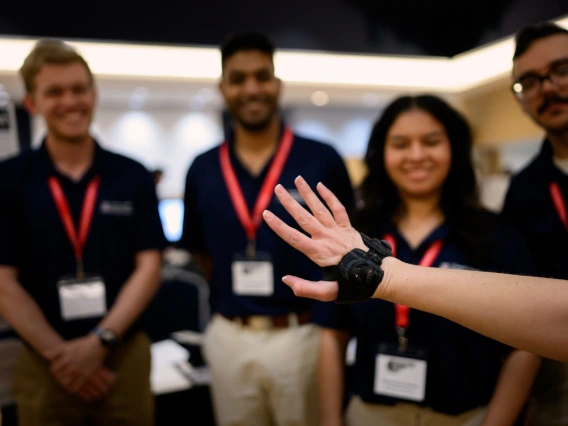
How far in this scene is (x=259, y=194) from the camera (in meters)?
1.74

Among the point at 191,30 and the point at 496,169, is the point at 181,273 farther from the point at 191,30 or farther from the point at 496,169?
the point at 496,169

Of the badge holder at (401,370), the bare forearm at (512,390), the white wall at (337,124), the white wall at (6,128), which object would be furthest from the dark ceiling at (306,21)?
the white wall at (337,124)

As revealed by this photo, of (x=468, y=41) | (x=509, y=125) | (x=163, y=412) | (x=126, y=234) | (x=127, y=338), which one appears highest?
(x=468, y=41)

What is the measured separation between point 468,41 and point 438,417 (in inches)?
135

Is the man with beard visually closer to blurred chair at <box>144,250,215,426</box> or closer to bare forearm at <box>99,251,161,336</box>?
bare forearm at <box>99,251,161,336</box>

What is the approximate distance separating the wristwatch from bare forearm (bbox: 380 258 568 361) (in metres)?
1.12

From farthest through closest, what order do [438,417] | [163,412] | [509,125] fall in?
[509,125] < [163,412] < [438,417]

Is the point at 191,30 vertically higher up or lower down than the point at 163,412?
higher up

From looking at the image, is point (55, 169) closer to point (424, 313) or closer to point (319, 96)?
point (424, 313)

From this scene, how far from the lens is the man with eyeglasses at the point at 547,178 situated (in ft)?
4.62

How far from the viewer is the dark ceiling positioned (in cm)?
308

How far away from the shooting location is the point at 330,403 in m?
1.39

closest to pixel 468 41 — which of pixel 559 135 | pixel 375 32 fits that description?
pixel 375 32

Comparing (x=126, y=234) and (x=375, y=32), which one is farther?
(x=375, y=32)
